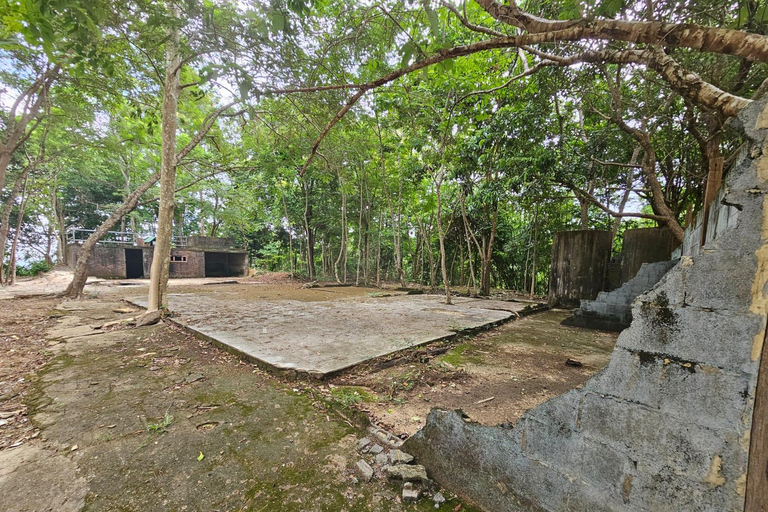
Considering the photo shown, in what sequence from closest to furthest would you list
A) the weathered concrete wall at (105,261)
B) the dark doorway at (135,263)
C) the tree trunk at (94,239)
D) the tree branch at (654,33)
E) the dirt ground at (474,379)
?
the tree branch at (654,33)
the dirt ground at (474,379)
the tree trunk at (94,239)
the weathered concrete wall at (105,261)
the dark doorway at (135,263)

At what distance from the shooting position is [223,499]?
4.42 feet

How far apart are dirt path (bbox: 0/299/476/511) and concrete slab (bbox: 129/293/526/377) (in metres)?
0.38

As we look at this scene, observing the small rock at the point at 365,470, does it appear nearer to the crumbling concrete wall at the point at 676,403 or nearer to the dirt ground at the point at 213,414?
the dirt ground at the point at 213,414

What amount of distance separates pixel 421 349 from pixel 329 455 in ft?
6.26

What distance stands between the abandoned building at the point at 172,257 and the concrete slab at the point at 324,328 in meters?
12.5

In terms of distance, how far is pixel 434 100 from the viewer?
6238 mm

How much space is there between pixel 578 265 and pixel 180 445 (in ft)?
26.3

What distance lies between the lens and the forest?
67.1 inches

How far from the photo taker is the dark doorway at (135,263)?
16.8 m

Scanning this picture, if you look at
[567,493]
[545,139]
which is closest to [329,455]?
[567,493]

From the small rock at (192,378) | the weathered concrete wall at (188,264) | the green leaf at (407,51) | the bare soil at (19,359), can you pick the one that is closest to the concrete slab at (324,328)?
the small rock at (192,378)

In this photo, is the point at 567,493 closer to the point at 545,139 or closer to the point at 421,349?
the point at 421,349

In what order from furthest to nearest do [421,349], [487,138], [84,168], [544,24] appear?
[84,168]
[487,138]
[421,349]
[544,24]

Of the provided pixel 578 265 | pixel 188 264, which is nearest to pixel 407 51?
pixel 578 265
